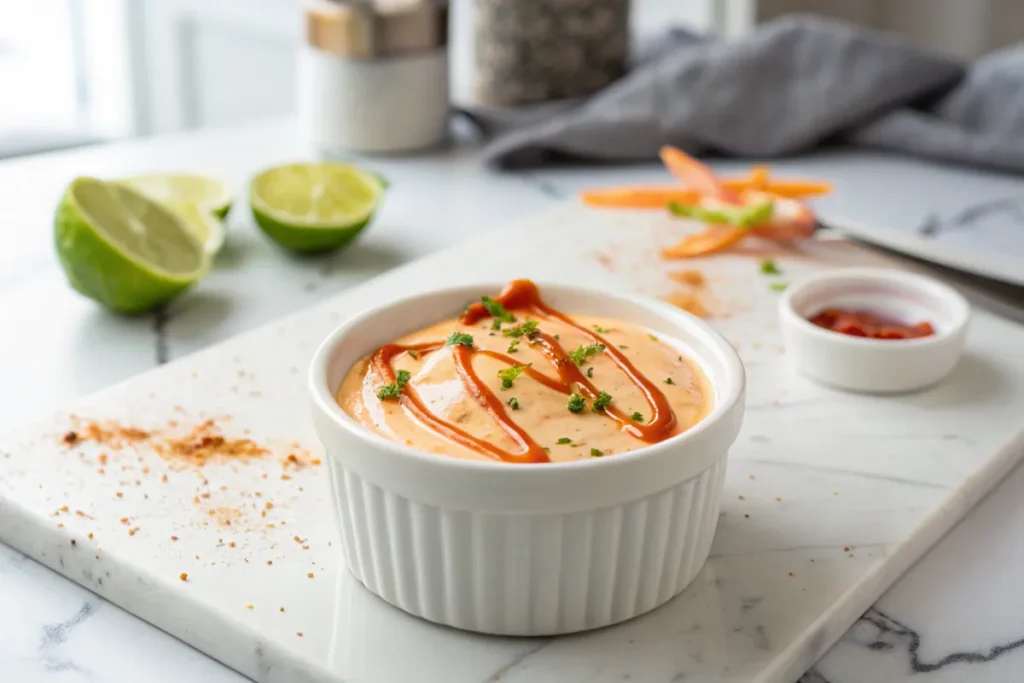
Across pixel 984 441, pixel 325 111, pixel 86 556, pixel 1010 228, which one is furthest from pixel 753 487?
pixel 325 111

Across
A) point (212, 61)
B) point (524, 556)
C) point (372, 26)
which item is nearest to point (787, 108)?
point (372, 26)

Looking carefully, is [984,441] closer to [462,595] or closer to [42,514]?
[462,595]

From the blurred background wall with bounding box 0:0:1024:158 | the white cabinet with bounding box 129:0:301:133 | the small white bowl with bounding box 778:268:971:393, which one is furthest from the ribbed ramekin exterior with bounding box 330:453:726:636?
the white cabinet with bounding box 129:0:301:133

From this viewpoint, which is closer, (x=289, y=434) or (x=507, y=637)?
(x=507, y=637)

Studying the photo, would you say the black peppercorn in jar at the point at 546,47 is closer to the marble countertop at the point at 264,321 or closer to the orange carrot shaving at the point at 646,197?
the marble countertop at the point at 264,321

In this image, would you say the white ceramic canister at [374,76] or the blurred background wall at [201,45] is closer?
the white ceramic canister at [374,76]

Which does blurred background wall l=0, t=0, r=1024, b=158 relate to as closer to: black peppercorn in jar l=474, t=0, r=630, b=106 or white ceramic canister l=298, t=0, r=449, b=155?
black peppercorn in jar l=474, t=0, r=630, b=106

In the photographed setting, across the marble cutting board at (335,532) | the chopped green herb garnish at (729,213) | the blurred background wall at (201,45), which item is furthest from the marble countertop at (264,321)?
the blurred background wall at (201,45)
